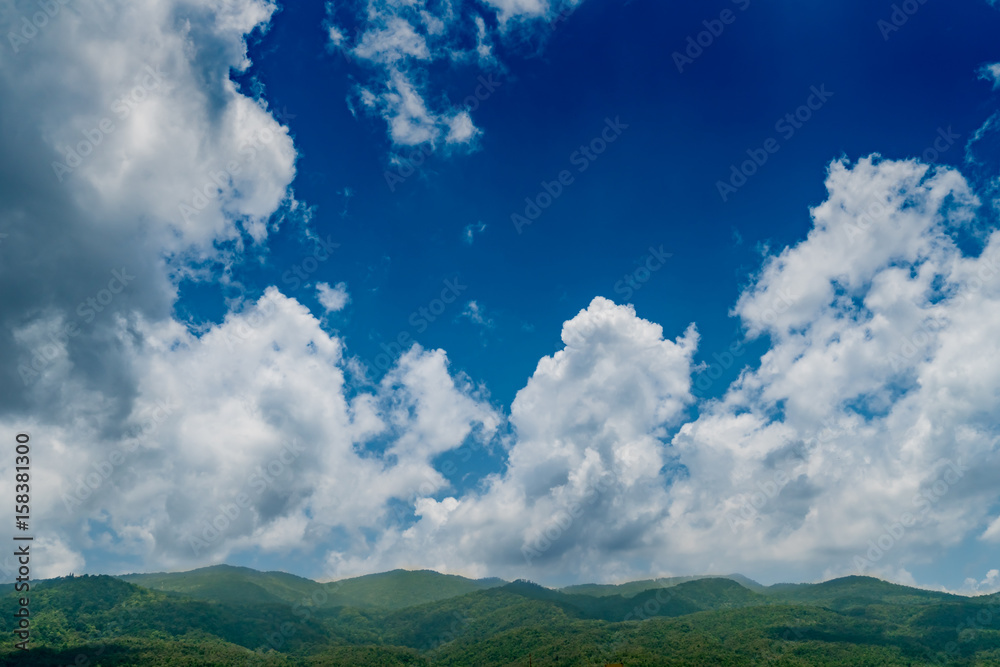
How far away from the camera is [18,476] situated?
64.7 meters

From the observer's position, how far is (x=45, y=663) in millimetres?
199625

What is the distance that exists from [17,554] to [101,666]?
7265 inches

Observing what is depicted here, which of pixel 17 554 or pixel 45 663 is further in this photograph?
pixel 45 663

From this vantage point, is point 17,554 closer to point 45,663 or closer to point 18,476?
point 18,476

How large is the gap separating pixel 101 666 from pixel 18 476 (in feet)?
631

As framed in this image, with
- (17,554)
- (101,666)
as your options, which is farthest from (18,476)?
(101,666)

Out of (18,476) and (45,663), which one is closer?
(18,476)

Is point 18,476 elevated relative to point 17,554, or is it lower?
elevated

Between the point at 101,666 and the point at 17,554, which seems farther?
the point at 101,666

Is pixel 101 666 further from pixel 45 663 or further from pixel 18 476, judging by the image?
pixel 18 476

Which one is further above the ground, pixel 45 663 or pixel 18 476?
pixel 18 476

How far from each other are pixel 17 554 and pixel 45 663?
194392mm

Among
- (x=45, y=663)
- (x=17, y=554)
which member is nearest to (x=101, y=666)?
(x=45, y=663)

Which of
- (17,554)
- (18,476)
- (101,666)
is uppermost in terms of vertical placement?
(18,476)
